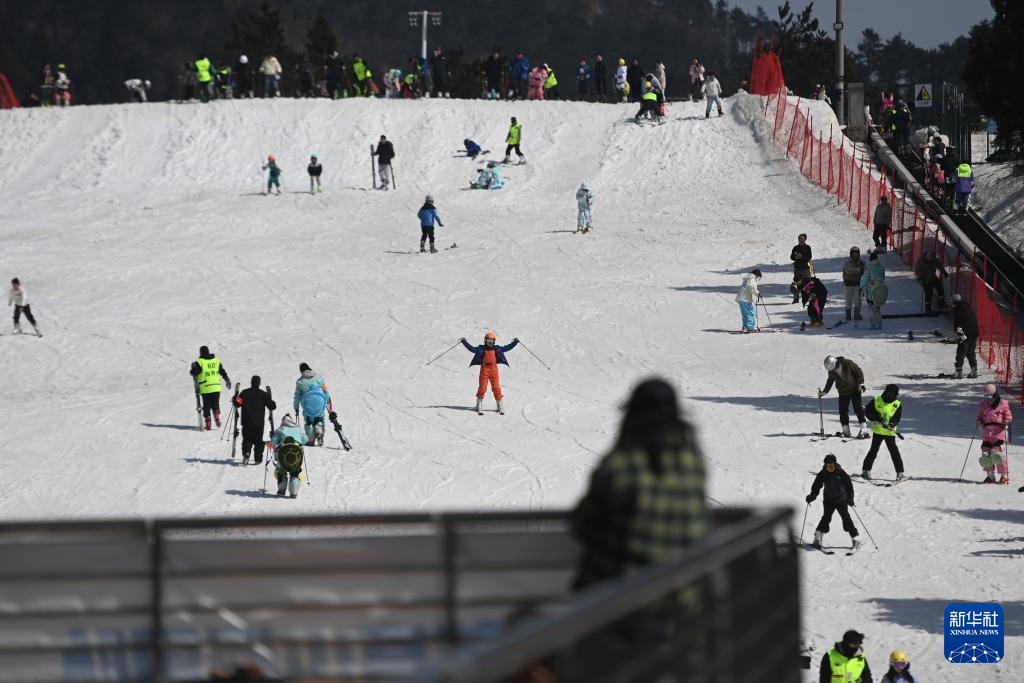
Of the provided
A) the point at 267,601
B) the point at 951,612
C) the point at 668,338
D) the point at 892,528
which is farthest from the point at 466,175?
the point at 267,601

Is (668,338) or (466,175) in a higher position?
(466,175)

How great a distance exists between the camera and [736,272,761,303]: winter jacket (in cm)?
2333

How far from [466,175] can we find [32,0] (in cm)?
8863

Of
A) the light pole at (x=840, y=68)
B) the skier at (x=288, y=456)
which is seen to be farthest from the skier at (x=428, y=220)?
the skier at (x=288, y=456)

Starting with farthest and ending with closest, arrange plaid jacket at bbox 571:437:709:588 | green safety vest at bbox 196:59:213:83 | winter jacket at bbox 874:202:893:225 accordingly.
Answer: green safety vest at bbox 196:59:213:83 < winter jacket at bbox 874:202:893:225 < plaid jacket at bbox 571:437:709:588

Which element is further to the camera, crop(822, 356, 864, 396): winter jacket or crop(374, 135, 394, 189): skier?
crop(374, 135, 394, 189): skier

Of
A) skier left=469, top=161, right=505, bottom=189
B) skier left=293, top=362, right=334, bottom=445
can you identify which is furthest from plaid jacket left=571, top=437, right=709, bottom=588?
skier left=469, top=161, right=505, bottom=189

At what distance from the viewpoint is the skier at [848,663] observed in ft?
32.0

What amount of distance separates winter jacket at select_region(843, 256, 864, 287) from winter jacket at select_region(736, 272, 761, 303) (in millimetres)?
1468

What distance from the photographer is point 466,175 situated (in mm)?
36750

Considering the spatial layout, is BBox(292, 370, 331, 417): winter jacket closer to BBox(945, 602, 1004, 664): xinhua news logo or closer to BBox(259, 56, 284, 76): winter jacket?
BBox(945, 602, 1004, 664): xinhua news logo

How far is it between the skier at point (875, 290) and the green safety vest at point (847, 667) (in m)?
14.1

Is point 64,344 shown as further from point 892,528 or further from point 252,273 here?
point 892,528

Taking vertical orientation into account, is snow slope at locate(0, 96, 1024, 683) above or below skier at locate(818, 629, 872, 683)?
above
